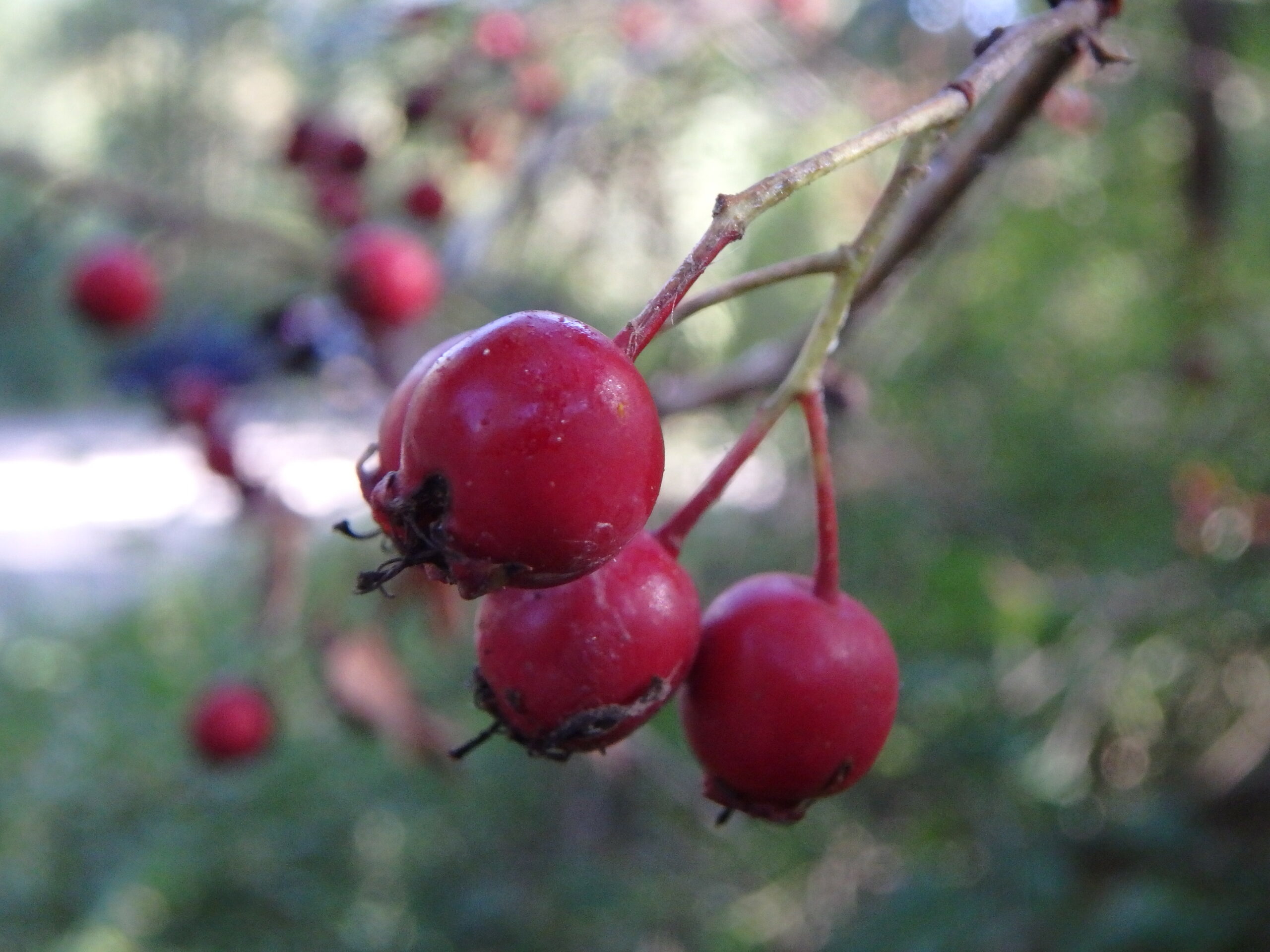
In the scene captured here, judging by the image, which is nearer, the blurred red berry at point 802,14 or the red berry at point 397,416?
the red berry at point 397,416

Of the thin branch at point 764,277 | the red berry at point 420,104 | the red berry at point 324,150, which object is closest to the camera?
the thin branch at point 764,277

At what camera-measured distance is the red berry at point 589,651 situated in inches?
22.9

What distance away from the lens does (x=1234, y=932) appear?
63.7 inches

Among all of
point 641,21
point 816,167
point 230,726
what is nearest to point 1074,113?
point 641,21

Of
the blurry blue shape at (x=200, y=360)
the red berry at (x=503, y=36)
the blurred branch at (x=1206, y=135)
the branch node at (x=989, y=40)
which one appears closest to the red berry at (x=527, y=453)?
the branch node at (x=989, y=40)

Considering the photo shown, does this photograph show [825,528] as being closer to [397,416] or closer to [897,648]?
[397,416]

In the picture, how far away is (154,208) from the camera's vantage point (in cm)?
176

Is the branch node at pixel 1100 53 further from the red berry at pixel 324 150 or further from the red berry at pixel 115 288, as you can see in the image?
the red berry at pixel 115 288

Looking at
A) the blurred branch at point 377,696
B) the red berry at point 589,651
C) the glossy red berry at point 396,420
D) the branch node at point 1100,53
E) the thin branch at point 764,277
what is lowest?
the blurred branch at point 377,696

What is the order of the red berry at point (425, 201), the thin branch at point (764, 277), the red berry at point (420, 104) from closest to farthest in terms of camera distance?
the thin branch at point (764, 277) < the red berry at point (420, 104) < the red berry at point (425, 201)

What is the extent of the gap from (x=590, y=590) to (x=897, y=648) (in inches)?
62.3

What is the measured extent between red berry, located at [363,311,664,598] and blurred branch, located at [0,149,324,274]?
1.26 meters

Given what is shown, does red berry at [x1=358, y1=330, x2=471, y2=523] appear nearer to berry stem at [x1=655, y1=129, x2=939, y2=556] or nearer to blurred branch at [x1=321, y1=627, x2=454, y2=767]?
berry stem at [x1=655, y1=129, x2=939, y2=556]

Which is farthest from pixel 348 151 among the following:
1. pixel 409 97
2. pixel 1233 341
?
pixel 1233 341
